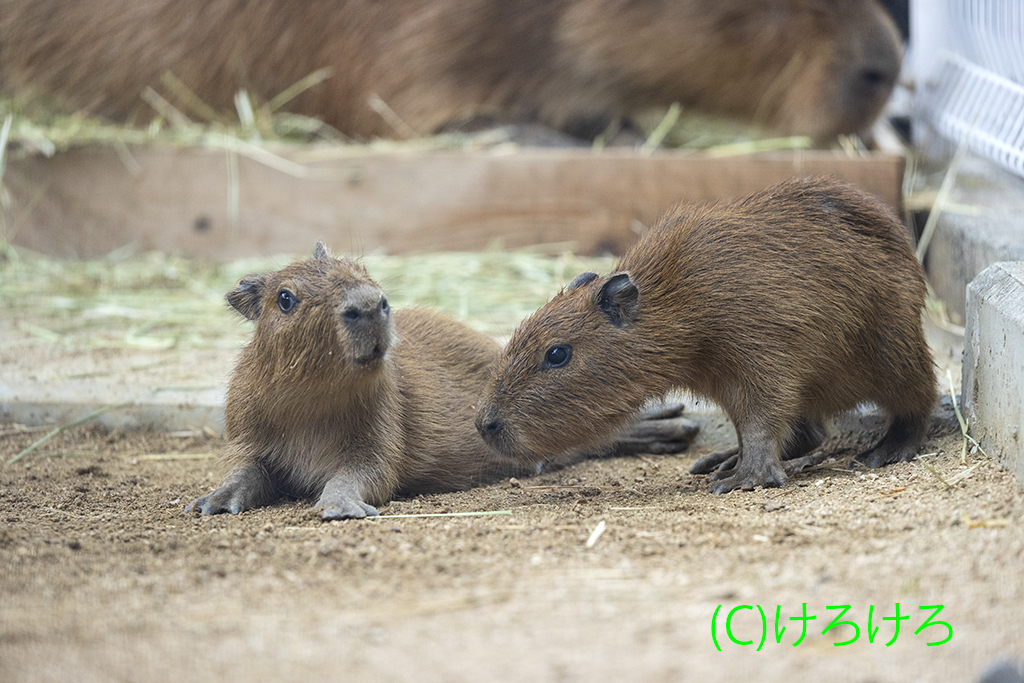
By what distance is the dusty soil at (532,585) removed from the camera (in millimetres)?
1717

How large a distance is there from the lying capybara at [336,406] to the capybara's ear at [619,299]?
580 millimetres

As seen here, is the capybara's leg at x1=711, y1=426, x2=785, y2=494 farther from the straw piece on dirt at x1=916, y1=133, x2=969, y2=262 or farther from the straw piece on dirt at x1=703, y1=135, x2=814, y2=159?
the straw piece on dirt at x1=703, y1=135, x2=814, y2=159

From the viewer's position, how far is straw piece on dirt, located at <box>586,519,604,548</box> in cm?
238

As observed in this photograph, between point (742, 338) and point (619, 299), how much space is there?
370 millimetres

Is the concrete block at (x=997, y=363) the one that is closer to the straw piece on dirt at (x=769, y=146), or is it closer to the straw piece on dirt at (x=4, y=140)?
the straw piece on dirt at (x=769, y=146)

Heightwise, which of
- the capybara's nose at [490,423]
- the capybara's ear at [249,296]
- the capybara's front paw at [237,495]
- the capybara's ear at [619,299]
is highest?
the capybara's ear at [249,296]

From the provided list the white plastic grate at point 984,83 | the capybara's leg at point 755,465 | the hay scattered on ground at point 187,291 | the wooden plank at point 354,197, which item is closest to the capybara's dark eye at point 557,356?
the capybara's leg at point 755,465

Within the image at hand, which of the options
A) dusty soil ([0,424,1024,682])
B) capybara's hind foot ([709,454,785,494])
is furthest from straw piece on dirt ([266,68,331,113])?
capybara's hind foot ([709,454,785,494])

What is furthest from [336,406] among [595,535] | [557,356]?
[595,535]

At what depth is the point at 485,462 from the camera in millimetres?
3510

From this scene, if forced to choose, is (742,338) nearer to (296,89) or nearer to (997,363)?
(997,363)

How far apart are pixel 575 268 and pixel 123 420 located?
2409 mm

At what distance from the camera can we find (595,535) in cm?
244

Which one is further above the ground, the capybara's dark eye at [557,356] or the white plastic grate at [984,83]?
the white plastic grate at [984,83]
